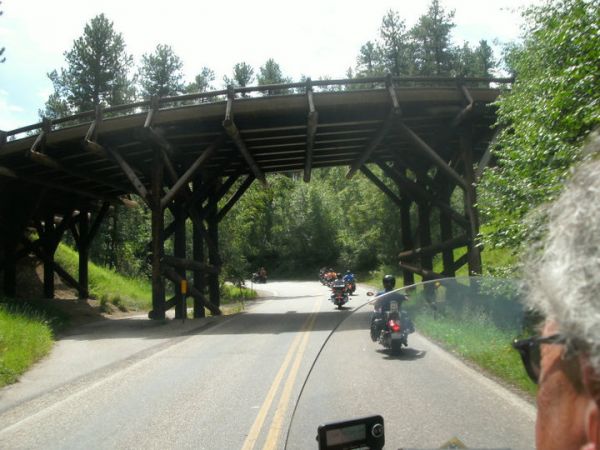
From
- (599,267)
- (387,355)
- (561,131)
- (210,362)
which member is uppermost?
(561,131)

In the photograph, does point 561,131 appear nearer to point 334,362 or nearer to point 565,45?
point 565,45

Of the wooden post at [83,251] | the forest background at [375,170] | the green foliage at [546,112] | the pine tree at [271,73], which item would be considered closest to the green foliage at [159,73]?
the forest background at [375,170]

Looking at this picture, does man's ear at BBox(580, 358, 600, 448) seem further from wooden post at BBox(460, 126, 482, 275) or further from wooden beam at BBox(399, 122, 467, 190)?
wooden beam at BBox(399, 122, 467, 190)

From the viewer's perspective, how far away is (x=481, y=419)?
1508 millimetres

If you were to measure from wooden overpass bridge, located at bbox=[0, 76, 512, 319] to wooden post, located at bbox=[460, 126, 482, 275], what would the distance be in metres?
0.04

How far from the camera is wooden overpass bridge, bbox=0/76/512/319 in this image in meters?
14.4

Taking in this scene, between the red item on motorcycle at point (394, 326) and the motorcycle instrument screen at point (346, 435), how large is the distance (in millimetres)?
370

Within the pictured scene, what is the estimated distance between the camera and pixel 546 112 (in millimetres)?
6707

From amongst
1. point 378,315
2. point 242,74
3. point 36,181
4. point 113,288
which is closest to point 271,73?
point 242,74

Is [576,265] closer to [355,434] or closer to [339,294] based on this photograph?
[355,434]

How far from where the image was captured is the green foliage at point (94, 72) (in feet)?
139

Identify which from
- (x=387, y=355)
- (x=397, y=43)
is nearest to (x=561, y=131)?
(x=387, y=355)

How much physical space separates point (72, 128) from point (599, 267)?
52.9 feet

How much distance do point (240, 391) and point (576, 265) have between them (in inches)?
261
